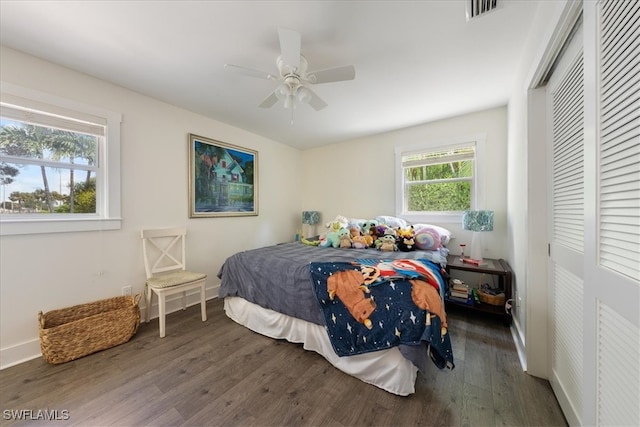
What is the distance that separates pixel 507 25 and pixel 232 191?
342 centimetres

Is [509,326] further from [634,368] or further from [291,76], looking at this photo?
[291,76]

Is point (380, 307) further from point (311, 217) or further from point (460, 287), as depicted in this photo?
point (311, 217)

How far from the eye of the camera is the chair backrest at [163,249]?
251 centimetres

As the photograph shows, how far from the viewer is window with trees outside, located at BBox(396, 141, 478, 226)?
3.11 metres

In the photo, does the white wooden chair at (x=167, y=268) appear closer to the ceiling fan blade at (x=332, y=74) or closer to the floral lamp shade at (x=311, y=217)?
the floral lamp shade at (x=311, y=217)

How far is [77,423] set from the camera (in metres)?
1.29

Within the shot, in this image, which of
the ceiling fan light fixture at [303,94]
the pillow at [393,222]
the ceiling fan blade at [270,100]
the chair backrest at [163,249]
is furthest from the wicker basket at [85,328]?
the pillow at [393,222]

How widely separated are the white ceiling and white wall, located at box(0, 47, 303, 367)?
19 centimetres

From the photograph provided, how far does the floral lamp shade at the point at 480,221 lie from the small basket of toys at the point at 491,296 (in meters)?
0.69

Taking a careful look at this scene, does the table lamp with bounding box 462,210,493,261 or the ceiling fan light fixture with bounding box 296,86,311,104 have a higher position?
the ceiling fan light fixture with bounding box 296,86,311,104

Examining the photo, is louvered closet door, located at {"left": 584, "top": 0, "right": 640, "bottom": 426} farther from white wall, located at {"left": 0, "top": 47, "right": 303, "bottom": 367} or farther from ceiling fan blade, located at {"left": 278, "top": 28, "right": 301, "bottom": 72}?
white wall, located at {"left": 0, "top": 47, "right": 303, "bottom": 367}

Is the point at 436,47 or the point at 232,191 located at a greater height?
the point at 436,47

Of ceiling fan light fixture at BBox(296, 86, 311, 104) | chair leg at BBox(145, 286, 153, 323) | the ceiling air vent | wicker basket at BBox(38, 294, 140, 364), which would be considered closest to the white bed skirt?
chair leg at BBox(145, 286, 153, 323)

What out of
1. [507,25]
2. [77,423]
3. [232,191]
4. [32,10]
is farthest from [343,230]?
[32,10]
